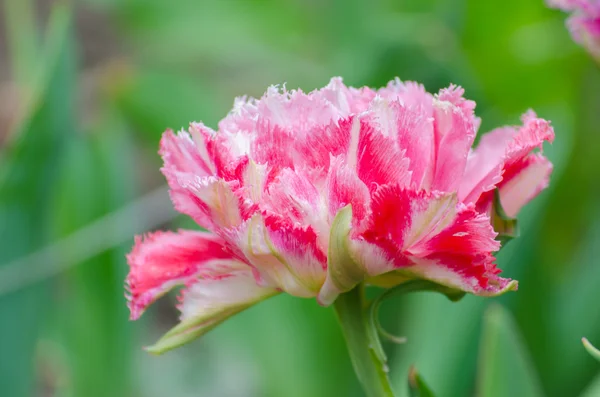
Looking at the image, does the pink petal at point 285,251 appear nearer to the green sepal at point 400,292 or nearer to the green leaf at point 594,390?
the green sepal at point 400,292

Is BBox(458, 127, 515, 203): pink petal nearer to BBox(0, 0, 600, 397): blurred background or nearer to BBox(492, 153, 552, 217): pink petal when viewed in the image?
BBox(492, 153, 552, 217): pink petal

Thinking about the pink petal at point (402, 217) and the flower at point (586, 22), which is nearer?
the pink petal at point (402, 217)

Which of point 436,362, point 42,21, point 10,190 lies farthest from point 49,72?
point 42,21

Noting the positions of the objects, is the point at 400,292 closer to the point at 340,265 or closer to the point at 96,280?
Result: the point at 340,265

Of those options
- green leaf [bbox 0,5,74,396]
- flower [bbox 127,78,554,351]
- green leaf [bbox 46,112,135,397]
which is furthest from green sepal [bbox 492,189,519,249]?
green leaf [bbox 46,112,135,397]

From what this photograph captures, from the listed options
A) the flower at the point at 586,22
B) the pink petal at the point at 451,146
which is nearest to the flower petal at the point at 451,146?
the pink petal at the point at 451,146

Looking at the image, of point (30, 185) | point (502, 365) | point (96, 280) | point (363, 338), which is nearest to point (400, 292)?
point (363, 338)
